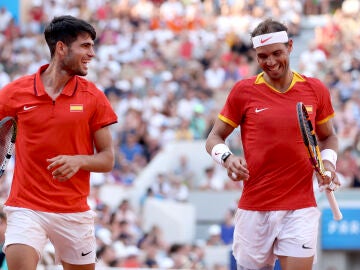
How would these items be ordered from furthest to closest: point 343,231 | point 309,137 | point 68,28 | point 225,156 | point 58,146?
point 343,231 < point 68,28 < point 58,146 < point 225,156 < point 309,137

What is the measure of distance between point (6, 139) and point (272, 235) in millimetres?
2003

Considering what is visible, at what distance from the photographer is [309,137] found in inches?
326

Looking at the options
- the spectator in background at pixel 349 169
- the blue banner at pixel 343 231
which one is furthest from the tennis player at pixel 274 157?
the spectator in background at pixel 349 169

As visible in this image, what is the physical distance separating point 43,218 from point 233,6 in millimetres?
19651

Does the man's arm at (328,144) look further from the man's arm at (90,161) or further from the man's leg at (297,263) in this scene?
the man's arm at (90,161)

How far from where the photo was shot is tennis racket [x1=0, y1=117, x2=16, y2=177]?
8.49 metres

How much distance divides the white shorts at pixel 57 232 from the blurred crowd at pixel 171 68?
7.29 metres

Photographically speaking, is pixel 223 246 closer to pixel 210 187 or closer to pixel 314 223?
pixel 210 187

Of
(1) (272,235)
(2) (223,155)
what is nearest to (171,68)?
(1) (272,235)

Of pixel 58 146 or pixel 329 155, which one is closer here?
pixel 58 146

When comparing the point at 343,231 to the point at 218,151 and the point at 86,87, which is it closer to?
the point at 218,151

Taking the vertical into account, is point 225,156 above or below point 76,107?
below

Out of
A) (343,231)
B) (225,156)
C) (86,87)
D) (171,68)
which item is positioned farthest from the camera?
(171,68)

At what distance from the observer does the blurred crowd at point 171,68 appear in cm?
1892
